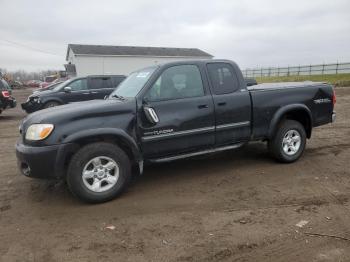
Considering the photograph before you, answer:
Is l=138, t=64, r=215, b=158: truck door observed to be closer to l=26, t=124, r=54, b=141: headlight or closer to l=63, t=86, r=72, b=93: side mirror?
l=26, t=124, r=54, b=141: headlight

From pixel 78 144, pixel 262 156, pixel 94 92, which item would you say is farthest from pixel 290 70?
A: pixel 78 144

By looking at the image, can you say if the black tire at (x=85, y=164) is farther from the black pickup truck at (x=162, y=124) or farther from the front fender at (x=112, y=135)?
the front fender at (x=112, y=135)

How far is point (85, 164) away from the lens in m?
4.70

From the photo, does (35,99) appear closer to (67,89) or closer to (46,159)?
(67,89)

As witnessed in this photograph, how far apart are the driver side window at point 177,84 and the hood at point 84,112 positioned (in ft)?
1.25

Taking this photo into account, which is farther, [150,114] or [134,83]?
[134,83]

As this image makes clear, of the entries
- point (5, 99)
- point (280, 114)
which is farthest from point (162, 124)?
point (5, 99)

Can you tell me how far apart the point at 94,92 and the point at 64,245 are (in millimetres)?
10317

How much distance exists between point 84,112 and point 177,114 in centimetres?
132

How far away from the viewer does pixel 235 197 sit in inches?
195

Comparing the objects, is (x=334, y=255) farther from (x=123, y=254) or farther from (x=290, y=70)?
(x=290, y=70)

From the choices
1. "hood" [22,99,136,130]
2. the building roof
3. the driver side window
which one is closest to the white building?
the building roof

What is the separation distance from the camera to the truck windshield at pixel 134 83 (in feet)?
17.8

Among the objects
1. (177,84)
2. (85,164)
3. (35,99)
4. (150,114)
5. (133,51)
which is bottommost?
(85,164)
